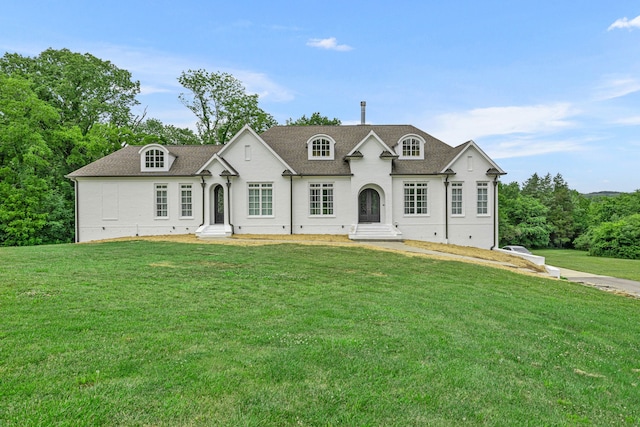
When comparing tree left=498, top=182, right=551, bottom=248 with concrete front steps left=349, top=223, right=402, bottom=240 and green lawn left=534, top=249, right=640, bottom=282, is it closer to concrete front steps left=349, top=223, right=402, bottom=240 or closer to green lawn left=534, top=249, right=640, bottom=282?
green lawn left=534, top=249, right=640, bottom=282

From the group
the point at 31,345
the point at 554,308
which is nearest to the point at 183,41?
the point at 31,345

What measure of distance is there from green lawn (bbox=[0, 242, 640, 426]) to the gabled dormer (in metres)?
14.3

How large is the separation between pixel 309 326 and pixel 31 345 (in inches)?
154

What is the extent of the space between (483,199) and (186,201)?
20286mm

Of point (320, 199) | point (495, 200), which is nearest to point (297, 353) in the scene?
point (320, 199)

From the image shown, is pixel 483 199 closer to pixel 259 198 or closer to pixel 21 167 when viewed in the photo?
pixel 259 198

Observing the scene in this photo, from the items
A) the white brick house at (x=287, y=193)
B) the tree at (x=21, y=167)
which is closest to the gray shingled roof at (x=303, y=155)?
the white brick house at (x=287, y=193)

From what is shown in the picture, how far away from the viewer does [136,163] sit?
23578 mm

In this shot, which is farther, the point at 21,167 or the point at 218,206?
the point at 21,167

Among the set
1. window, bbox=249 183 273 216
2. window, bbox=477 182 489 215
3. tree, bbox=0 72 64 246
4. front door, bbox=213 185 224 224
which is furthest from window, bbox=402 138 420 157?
tree, bbox=0 72 64 246

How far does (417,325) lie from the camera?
20.5ft

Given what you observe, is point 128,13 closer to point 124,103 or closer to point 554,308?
point 554,308

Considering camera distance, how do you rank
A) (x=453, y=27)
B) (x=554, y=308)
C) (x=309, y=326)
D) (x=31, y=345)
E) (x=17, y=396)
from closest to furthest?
(x=17, y=396), (x=31, y=345), (x=309, y=326), (x=554, y=308), (x=453, y=27)

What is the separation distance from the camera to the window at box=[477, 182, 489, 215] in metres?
23.5
